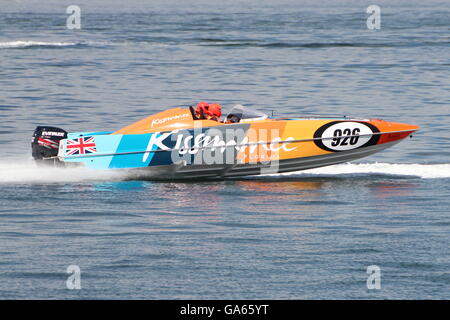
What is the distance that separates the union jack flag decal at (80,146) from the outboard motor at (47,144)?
0.70ft

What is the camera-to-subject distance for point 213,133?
15.5m

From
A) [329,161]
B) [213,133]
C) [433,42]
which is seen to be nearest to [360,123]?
[329,161]

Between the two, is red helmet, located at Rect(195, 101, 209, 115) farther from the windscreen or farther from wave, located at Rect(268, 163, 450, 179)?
wave, located at Rect(268, 163, 450, 179)

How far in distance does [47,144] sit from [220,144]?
3186 mm

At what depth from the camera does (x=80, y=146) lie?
15.9m

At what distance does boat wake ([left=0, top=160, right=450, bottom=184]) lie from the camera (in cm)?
1598

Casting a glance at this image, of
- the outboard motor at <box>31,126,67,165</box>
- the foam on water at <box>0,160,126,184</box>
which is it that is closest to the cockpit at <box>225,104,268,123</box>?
the foam on water at <box>0,160,126,184</box>

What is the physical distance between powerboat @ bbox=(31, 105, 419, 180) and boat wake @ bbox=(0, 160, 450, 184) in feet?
0.59

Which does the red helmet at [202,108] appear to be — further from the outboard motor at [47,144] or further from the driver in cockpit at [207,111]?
the outboard motor at [47,144]

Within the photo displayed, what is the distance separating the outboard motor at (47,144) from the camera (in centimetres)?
1603

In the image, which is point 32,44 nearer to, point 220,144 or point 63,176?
point 63,176

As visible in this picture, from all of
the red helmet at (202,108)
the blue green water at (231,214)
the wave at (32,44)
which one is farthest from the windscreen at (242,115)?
the wave at (32,44)

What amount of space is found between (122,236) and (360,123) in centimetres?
573
